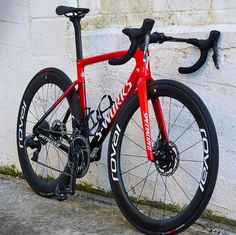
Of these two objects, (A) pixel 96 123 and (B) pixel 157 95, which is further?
(A) pixel 96 123

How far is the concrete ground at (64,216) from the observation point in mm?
4188

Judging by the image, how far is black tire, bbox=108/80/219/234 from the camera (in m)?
3.68

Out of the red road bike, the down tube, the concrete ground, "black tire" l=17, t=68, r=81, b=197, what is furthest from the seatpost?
the concrete ground

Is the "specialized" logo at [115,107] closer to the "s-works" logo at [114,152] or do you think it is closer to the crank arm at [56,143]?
the "s-works" logo at [114,152]

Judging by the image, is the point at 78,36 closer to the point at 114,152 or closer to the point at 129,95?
the point at 129,95

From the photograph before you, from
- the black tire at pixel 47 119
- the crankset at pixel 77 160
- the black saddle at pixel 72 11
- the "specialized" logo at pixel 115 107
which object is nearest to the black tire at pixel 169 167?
the "specialized" logo at pixel 115 107

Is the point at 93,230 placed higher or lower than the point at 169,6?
lower

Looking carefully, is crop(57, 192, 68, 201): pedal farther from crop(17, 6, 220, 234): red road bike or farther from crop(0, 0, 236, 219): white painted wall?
crop(0, 0, 236, 219): white painted wall

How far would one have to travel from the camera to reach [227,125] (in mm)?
4074

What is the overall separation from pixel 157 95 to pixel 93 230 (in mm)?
1024

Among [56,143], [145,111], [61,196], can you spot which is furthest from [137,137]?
[145,111]

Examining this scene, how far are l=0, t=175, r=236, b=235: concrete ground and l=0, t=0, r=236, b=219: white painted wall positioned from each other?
8.1 inches

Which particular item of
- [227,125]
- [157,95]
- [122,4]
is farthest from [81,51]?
[227,125]

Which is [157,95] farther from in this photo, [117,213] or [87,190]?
[87,190]
